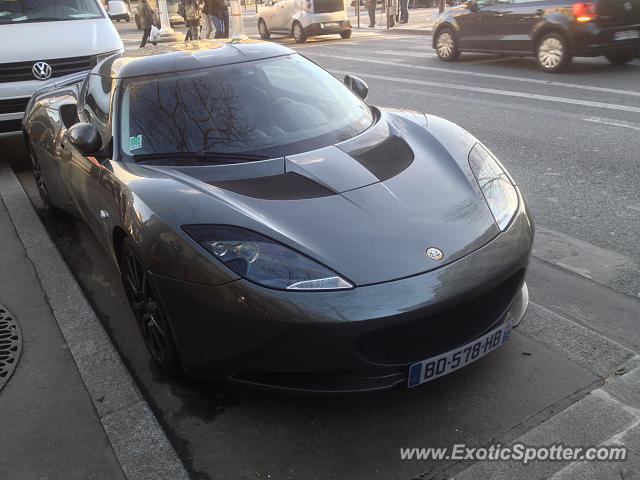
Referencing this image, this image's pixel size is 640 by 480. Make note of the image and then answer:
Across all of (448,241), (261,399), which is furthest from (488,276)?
(261,399)

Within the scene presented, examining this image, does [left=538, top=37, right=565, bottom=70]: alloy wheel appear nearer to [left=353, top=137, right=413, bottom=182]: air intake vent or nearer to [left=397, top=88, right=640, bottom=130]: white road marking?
[left=397, top=88, right=640, bottom=130]: white road marking

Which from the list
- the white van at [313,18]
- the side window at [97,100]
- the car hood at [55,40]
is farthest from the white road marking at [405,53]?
the side window at [97,100]

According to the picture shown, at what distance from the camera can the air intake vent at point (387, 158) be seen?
Result: 10.0 ft

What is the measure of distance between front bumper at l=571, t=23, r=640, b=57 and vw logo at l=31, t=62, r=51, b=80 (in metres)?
8.08

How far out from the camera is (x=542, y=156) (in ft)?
20.5

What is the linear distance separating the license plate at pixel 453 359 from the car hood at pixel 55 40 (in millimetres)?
6294

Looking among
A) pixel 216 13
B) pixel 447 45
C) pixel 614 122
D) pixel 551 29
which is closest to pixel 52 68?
pixel 614 122

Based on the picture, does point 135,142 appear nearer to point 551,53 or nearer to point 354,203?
point 354,203

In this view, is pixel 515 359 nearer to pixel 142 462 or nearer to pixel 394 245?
pixel 394 245

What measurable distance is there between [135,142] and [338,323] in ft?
5.76

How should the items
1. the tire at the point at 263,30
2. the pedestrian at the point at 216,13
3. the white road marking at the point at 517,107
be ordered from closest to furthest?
1. the white road marking at the point at 517,107
2. the pedestrian at the point at 216,13
3. the tire at the point at 263,30

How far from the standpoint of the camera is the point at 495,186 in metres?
3.06

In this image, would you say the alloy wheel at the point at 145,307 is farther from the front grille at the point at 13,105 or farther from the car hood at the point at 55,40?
the car hood at the point at 55,40

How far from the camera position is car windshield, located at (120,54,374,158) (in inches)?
132
